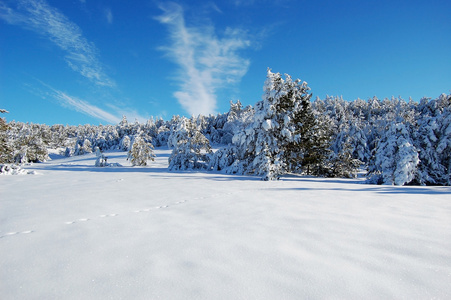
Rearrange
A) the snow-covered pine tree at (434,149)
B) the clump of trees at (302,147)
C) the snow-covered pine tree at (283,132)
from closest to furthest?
1. the clump of trees at (302,147)
2. the snow-covered pine tree at (434,149)
3. the snow-covered pine tree at (283,132)

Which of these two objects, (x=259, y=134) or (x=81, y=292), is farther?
(x=259, y=134)

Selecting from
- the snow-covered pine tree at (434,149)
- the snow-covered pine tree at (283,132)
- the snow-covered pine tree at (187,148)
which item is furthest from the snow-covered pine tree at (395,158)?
the snow-covered pine tree at (187,148)

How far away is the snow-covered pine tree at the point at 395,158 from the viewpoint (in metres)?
11.1

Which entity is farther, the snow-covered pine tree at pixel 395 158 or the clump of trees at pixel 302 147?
the clump of trees at pixel 302 147

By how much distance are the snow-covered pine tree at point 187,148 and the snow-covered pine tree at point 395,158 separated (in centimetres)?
1322

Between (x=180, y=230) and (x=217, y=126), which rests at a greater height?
(x=217, y=126)

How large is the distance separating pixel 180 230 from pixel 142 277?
1.28 m

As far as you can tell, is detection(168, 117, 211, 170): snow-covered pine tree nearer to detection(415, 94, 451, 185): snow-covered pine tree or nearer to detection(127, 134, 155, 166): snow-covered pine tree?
detection(127, 134, 155, 166): snow-covered pine tree

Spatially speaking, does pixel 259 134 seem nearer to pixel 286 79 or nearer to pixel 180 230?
pixel 286 79

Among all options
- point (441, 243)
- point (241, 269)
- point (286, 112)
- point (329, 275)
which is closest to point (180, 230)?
point (241, 269)

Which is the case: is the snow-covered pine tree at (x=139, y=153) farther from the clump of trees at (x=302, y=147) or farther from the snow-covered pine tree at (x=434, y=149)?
the snow-covered pine tree at (x=434, y=149)

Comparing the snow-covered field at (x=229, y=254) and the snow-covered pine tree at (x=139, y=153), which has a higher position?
the snow-covered pine tree at (x=139, y=153)

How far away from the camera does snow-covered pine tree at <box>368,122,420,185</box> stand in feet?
36.3

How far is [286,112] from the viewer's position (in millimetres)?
15820
